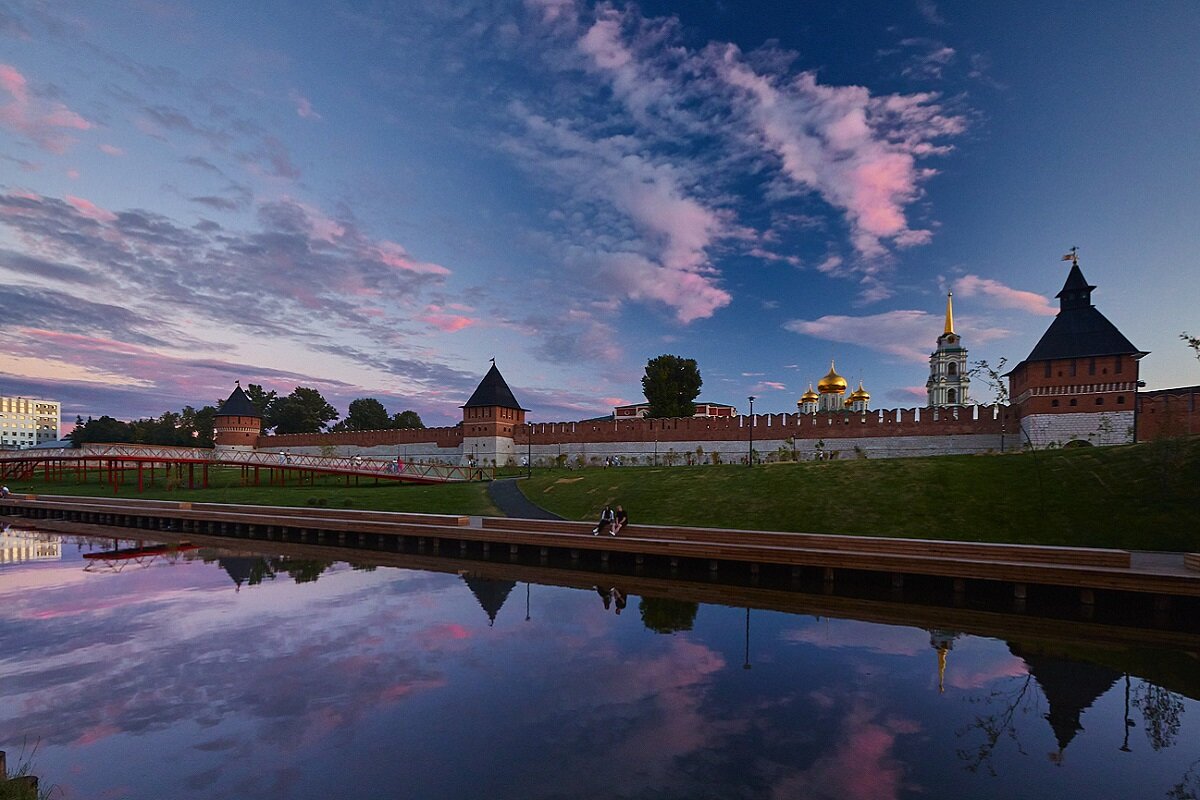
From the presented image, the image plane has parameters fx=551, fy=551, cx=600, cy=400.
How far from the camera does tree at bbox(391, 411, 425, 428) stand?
9306 centimetres

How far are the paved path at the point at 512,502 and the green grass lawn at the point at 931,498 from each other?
26.4 inches

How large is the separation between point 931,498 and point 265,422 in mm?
79887

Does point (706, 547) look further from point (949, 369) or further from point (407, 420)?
point (407, 420)

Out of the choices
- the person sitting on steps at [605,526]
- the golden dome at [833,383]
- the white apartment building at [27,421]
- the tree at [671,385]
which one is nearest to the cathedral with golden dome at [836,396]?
the golden dome at [833,383]

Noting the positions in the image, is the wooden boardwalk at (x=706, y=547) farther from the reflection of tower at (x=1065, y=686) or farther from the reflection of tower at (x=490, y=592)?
the reflection of tower at (x=1065, y=686)

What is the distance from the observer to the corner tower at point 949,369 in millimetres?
61906

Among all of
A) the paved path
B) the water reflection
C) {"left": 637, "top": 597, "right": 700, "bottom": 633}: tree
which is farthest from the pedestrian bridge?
{"left": 637, "top": 597, "right": 700, "bottom": 633}: tree

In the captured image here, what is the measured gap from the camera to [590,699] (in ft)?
25.9

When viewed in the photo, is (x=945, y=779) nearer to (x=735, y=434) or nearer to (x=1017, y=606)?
(x=1017, y=606)

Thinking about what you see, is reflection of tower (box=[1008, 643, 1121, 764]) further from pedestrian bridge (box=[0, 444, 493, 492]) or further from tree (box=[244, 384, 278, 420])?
tree (box=[244, 384, 278, 420])

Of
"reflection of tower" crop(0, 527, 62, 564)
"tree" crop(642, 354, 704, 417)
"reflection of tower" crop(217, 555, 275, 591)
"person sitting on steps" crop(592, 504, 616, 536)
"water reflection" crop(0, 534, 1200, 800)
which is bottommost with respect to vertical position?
"reflection of tower" crop(0, 527, 62, 564)

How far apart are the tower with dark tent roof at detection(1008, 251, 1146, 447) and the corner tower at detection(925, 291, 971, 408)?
3293cm

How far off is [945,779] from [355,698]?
7502 millimetres

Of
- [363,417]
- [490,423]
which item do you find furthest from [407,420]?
[490,423]
